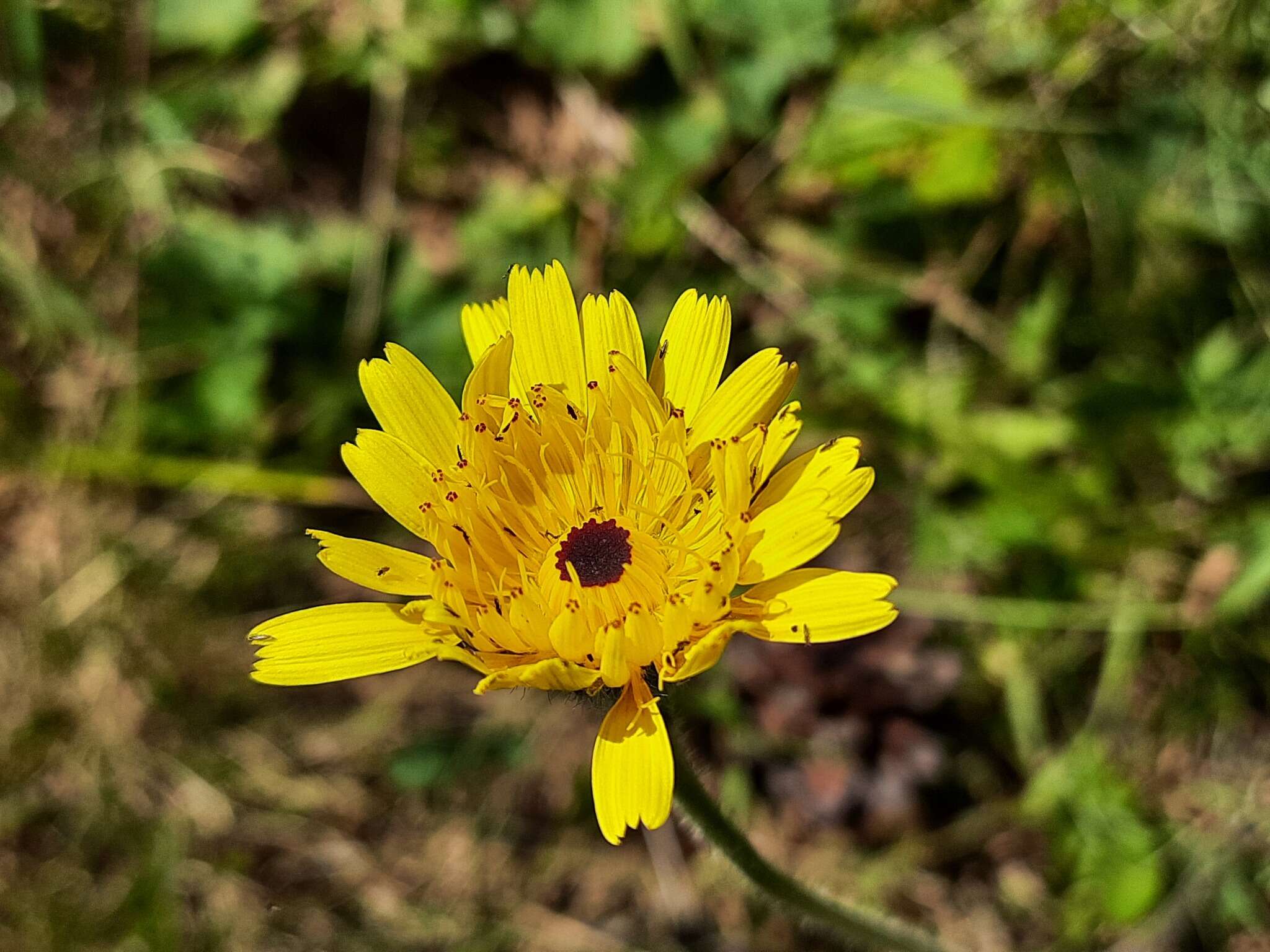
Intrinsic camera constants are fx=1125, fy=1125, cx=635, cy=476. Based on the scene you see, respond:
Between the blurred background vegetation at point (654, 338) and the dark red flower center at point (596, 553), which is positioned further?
the blurred background vegetation at point (654, 338)

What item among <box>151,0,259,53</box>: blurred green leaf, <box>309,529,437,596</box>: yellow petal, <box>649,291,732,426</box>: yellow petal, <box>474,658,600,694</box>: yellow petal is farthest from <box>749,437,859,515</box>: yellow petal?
<box>151,0,259,53</box>: blurred green leaf

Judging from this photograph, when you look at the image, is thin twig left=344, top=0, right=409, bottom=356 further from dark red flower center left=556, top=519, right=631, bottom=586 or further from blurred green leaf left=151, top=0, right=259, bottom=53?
dark red flower center left=556, top=519, right=631, bottom=586

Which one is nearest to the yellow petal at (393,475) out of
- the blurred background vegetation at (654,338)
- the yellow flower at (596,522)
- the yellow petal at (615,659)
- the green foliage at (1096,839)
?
the yellow flower at (596,522)

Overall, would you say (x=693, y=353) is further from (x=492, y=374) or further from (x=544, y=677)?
(x=544, y=677)

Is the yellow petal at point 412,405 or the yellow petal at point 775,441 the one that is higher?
the yellow petal at point 775,441

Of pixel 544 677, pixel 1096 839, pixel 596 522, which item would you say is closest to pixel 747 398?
pixel 596 522

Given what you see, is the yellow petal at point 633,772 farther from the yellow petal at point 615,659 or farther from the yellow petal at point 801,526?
the yellow petal at point 801,526

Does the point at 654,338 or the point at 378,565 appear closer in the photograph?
the point at 378,565
